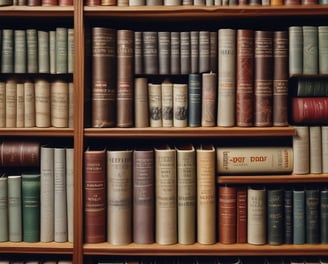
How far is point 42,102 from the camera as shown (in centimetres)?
145

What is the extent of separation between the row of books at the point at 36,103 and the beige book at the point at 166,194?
13.1 inches

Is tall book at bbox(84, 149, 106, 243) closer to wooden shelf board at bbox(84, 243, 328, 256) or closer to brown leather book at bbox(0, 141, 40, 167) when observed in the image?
wooden shelf board at bbox(84, 243, 328, 256)

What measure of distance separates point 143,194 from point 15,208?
0.43m

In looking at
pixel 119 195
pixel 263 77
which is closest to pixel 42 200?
pixel 119 195

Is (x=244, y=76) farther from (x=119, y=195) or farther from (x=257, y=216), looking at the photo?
(x=119, y=195)

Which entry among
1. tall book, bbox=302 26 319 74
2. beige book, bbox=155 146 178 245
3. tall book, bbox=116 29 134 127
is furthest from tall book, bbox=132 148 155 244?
tall book, bbox=302 26 319 74

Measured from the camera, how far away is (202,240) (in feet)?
4.72

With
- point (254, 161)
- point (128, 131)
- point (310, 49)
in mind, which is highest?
point (310, 49)

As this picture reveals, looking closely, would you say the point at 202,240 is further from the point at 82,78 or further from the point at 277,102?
the point at 82,78

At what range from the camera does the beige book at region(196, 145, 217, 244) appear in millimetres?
1427

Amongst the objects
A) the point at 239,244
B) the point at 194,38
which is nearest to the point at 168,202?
the point at 239,244

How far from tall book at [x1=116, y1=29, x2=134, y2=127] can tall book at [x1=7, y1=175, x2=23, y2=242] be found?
389 mm

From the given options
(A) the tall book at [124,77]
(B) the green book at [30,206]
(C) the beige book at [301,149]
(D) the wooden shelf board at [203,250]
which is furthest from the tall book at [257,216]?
(B) the green book at [30,206]

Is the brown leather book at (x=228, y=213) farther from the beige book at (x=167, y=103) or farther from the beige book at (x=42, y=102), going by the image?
the beige book at (x=42, y=102)
